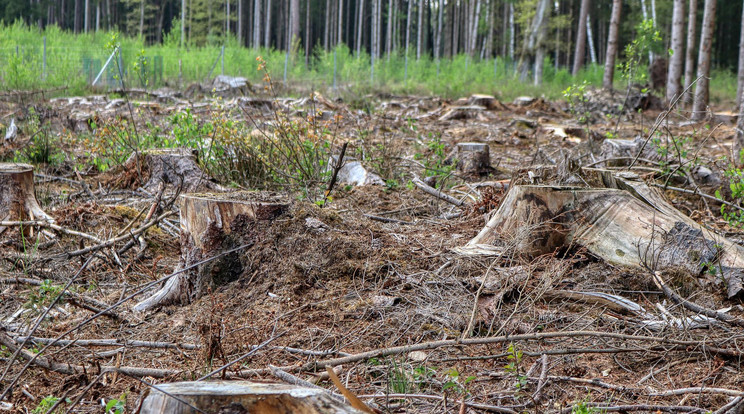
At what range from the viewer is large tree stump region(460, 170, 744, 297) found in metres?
3.55

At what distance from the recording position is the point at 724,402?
243 centimetres

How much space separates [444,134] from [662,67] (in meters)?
14.0

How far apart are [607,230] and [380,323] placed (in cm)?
160

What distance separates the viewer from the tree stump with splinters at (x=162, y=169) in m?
5.94

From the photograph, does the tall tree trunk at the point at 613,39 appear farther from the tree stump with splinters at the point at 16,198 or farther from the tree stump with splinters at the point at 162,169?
the tree stump with splinters at the point at 16,198

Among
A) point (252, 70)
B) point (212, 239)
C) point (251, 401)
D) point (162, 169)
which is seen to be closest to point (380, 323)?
point (212, 239)

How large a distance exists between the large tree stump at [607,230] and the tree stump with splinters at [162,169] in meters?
2.96

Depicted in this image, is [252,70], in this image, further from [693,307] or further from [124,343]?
[693,307]

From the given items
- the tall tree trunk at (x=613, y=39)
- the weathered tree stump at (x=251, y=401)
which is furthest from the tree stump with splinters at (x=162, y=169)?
the tall tree trunk at (x=613, y=39)

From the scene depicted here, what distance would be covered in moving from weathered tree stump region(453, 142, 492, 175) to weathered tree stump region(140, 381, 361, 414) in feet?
18.7

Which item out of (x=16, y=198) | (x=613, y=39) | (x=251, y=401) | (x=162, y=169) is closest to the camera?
(x=251, y=401)

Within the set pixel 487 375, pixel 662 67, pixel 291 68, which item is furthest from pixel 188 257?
pixel 662 67

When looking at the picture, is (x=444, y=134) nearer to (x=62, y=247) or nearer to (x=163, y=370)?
(x=62, y=247)

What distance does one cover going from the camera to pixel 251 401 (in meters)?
1.65
